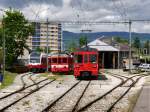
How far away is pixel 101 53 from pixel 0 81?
5574 centimetres

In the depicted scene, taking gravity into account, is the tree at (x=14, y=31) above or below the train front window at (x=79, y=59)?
above

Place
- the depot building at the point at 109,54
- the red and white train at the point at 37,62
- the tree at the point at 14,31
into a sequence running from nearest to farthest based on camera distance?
the red and white train at the point at 37,62 < the tree at the point at 14,31 < the depot building at the point at 109,54

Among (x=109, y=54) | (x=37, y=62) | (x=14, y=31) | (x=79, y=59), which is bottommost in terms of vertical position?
(x=37, y=62)

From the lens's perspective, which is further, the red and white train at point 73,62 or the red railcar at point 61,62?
the red railcar at point 61,62

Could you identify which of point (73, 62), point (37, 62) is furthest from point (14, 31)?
point (73, 62)

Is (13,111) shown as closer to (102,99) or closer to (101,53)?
(102,99)

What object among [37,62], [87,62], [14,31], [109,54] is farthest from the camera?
[109,54]

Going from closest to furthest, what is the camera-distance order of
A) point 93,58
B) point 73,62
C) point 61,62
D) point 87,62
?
point 93,58 < point 87,62 < point 73,62 < point 61,62

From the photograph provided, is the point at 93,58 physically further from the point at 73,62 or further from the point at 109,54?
the point at 109,54

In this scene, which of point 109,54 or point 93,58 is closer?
point 93,58

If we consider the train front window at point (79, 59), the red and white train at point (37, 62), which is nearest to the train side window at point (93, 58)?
the train front window at point (79, 59)

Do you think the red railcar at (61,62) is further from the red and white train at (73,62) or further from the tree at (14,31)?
the tree at (14,31)

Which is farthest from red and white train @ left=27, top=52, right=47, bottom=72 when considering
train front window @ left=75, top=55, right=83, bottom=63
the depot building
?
the depot building

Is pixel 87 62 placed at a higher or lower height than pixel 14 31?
lower
